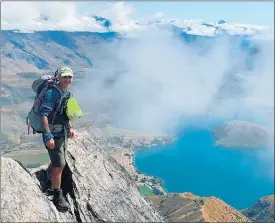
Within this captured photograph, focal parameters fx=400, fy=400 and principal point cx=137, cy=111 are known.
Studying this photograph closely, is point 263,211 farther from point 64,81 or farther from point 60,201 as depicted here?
point 64,81

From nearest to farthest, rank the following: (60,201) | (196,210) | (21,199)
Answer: (21,199), (60,201), (196,210)

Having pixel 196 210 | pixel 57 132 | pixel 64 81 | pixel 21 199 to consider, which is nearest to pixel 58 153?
pixel 57 132

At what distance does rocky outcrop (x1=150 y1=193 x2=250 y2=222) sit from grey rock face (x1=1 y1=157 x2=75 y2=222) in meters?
88.8

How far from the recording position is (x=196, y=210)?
10575 centimetres

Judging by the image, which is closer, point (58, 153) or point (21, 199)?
point (21, 199)

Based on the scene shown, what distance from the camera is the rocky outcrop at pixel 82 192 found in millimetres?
9492

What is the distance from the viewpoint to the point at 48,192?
36.3 ft

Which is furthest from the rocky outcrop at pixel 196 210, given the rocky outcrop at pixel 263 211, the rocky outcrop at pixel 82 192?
the rocky outcrop at pixel 82 192

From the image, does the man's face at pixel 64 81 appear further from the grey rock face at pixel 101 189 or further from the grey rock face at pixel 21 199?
the grey rock face at pixel 101 189

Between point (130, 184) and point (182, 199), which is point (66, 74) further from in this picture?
point (182, 199)

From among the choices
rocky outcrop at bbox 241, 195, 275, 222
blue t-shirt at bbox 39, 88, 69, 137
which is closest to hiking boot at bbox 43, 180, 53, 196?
blue t-shirt at bbox 39, 88, 69, 137

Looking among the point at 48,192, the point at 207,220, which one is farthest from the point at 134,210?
the point at 207,220

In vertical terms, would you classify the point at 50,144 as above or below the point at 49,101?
below

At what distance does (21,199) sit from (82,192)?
2506mm
